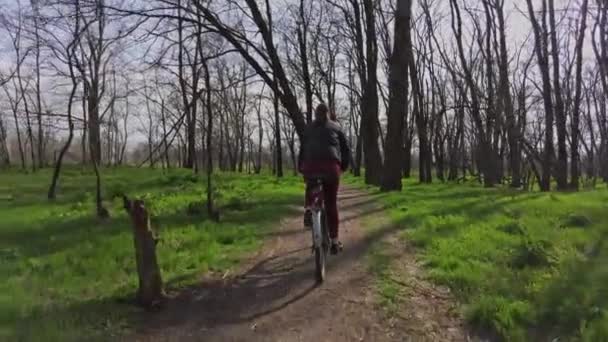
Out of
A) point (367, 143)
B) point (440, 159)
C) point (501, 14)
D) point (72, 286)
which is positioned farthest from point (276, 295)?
point (440, 159)

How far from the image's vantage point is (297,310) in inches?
213

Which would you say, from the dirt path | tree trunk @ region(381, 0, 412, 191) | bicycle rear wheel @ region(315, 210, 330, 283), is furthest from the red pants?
tree trunk @ region(381, 0, 412, 191)

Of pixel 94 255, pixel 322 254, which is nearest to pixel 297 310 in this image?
pixel 322 254

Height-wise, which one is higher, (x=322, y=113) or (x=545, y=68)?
(x=545, y=68)

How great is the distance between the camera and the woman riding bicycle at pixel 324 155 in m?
6.35

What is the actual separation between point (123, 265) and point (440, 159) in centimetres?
3595

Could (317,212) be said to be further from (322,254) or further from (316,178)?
(322,254)

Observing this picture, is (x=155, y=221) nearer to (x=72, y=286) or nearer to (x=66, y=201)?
(x=72, y=286)

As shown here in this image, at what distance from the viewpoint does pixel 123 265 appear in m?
7.14

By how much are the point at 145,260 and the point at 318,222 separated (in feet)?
6.22

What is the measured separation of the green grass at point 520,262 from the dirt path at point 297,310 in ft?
1.00

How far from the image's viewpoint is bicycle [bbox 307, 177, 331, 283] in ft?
20.4

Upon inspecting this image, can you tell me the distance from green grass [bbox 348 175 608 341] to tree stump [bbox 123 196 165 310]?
2329mm

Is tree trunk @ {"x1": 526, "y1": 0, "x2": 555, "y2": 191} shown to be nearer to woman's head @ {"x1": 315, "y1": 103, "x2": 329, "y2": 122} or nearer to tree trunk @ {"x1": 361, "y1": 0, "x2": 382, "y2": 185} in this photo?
tree trunk @ {"x1": 361, "y1": 0, "x2": 382, "y2": 185}
